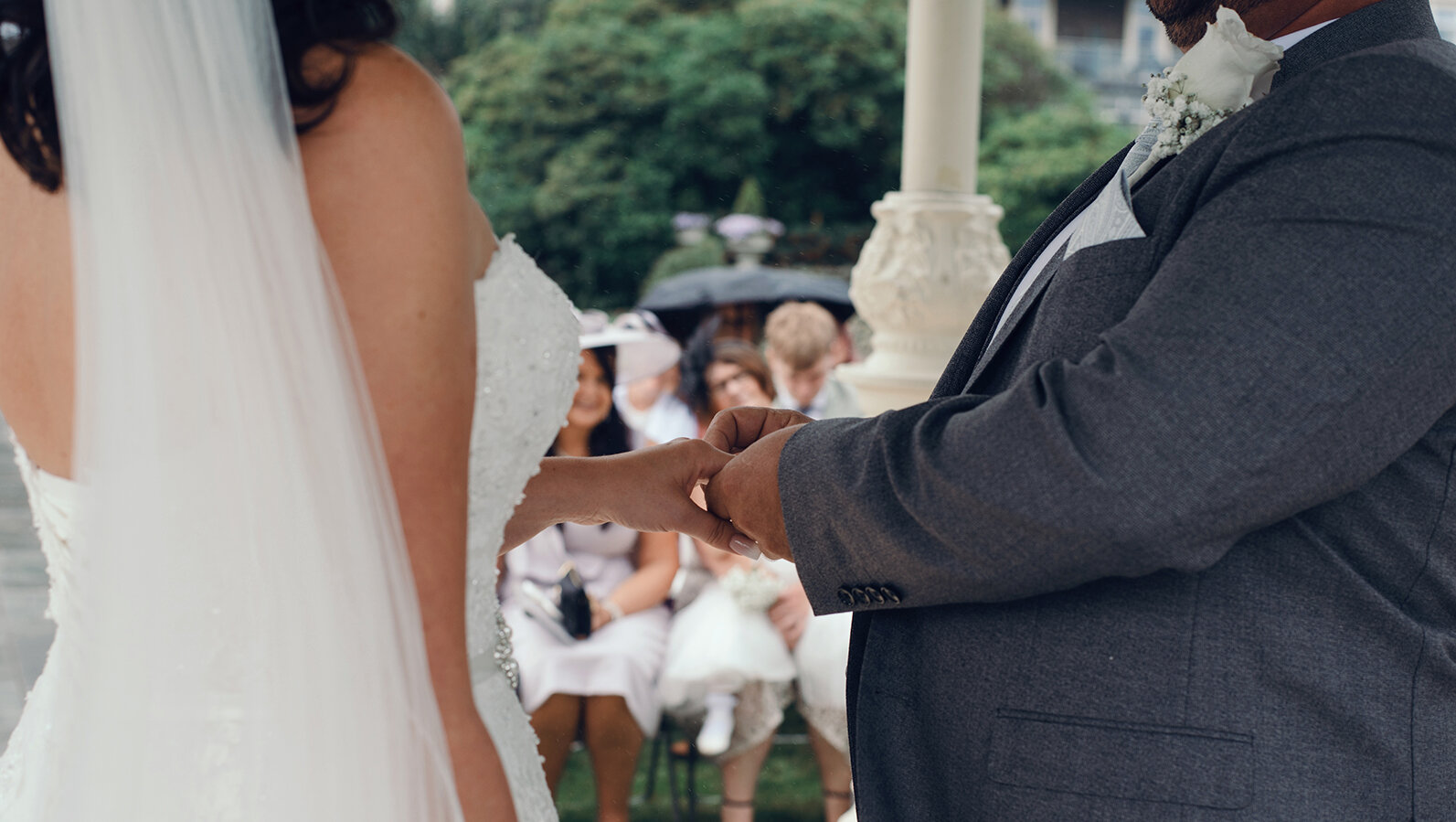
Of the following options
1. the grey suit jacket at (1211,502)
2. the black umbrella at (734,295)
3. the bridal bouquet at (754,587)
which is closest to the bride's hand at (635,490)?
the grey suit jacket at (1211,502)

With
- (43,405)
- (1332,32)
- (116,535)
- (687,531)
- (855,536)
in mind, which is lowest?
(687,531)

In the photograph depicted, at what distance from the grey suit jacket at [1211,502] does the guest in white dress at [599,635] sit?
2836 millimetres

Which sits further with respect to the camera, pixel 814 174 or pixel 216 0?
pixel 814 174

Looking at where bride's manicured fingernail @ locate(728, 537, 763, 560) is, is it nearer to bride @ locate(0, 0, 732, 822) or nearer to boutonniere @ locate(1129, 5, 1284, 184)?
bride @ locate(0, 0, 732, 822)

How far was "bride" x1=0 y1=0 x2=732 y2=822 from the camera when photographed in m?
1.23

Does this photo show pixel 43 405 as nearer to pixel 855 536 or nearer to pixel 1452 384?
pixel 855 536

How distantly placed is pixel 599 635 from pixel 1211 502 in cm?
347

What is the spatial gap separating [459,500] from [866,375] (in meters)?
3.12

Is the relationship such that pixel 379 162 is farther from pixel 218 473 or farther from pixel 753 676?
pixel 753 676

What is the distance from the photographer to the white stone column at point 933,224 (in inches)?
162

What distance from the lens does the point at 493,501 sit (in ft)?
4.83

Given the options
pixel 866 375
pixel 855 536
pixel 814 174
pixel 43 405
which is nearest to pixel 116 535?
pixel 43 405

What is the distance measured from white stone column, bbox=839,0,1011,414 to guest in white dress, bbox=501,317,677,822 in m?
1.14

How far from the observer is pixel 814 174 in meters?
18.9
